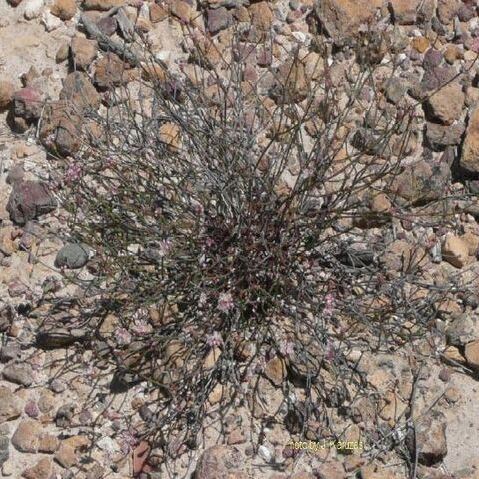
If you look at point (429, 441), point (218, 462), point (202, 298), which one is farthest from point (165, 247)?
point (429, 441)

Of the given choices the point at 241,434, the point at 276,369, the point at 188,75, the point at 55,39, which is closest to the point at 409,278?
the point at 276,369

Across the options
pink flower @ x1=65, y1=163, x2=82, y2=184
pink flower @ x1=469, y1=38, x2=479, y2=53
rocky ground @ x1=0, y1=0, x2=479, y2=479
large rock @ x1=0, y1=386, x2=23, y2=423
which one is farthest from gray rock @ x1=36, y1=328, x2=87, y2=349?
pink flower @ x1=469, y1=38, x2=479, y2=53

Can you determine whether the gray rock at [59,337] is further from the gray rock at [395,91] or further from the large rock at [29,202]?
the gray rock at [395,91]

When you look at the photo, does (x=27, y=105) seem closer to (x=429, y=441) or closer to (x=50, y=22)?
(x=50, y=22)

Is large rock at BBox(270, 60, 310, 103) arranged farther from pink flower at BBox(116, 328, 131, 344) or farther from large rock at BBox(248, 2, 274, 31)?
pink flower at BBox(116, 328, 131, 344)

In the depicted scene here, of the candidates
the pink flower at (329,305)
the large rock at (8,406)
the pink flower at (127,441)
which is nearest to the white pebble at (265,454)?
the pink flower at (127,441)

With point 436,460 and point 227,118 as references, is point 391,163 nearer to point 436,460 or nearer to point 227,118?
point 227,118
